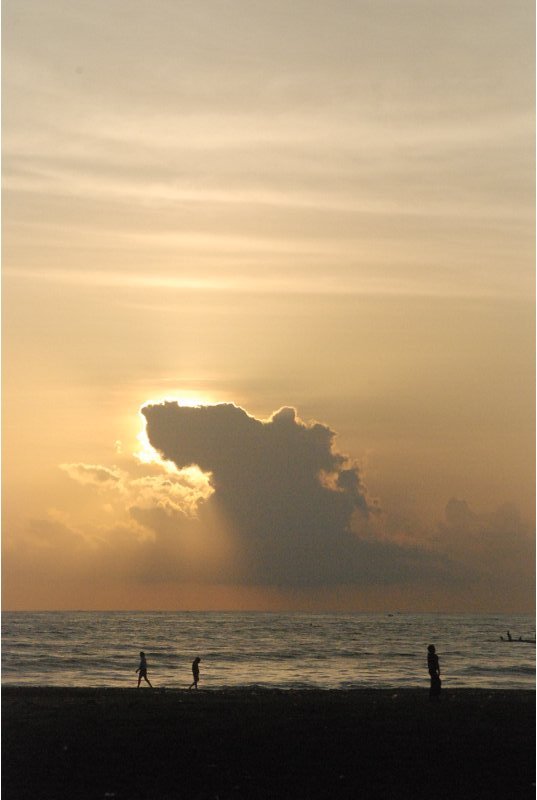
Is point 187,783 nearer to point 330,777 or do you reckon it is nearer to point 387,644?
point 330,777

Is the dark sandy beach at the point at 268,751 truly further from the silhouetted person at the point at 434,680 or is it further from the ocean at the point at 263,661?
the ocean at the point at 263,661

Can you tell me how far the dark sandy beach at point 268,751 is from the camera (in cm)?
1875

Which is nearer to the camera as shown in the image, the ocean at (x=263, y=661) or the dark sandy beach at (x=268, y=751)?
the dark sandy beach at (x=268, y=751)

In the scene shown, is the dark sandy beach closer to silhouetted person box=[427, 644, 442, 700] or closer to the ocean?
silhouetted person box=[427, 644, 442, 700]

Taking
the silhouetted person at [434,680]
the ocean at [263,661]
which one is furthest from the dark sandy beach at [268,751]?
the ocean at [263,661]

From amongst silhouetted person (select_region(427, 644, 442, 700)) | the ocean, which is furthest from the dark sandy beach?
the ocean

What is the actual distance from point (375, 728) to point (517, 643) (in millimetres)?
115604

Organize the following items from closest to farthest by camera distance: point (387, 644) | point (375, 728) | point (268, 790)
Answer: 1. point (268, 790)
2. point (375, 728)
3. point (387, 644)

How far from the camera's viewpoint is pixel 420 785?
19000 mm

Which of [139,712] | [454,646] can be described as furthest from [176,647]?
[139,712]

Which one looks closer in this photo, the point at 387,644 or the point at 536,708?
the point at 536,708

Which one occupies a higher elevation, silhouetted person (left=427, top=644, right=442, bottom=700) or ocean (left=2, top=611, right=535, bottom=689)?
silhouetted person (left=427, top=644, right=442, bottom=700)

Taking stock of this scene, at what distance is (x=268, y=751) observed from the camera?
21969mm

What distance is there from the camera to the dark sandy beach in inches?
738
